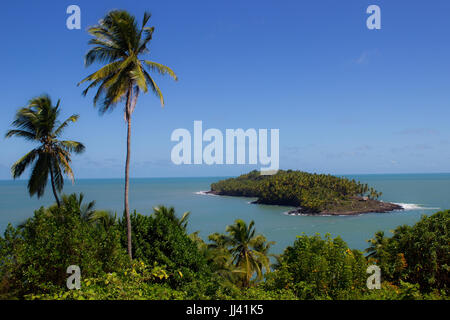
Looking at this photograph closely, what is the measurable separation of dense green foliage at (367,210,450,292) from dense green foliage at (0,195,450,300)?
32 mm

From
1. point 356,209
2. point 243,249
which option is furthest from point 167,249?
point 356,209

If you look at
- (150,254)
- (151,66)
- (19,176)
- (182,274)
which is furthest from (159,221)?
(19,176)

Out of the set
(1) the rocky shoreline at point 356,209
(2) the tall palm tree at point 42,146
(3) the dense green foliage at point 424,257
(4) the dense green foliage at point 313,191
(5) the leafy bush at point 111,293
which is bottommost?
(1) the rocky shoreline at point 356,209

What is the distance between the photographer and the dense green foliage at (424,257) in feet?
35.1

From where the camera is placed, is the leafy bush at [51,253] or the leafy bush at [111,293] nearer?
the leafy bush at [111,293]

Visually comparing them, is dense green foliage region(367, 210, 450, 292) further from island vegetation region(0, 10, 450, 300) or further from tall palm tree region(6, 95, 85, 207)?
tall palm tree region(6, 95, 85, 207)

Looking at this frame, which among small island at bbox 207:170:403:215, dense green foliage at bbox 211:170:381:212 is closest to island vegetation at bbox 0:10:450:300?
small island at bbox 207:170:403:215

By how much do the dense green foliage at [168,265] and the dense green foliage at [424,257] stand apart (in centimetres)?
3

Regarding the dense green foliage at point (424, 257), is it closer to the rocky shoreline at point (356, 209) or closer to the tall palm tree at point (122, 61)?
the tall palm tree at point (122, 61)

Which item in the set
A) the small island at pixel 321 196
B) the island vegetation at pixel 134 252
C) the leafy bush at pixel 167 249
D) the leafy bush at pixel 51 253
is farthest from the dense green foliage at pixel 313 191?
A: the leafy bush at pixel 51 253
